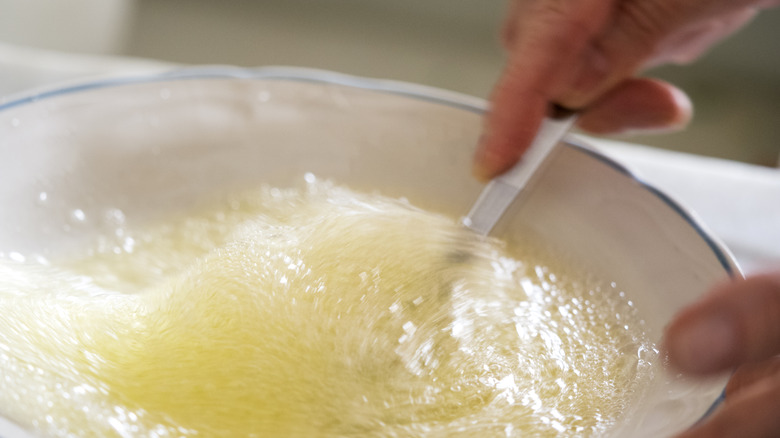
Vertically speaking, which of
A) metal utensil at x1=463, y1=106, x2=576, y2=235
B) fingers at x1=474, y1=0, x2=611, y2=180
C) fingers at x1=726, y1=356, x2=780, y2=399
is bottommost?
Answer: fingers at x1=726, y1=356, x2=780, y2=399

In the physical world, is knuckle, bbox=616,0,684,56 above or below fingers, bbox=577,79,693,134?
above

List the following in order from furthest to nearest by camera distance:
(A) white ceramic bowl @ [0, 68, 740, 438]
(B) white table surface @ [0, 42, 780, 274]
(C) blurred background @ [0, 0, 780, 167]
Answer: (C) blurred background @ [0, 0, 780, 167] → (B) white table surface @ [0, 42, 780, 274] → (A) white ceramic bowl @ [0, 68, 740, 438]

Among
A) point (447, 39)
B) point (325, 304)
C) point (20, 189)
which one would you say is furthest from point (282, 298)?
point (447, 39)

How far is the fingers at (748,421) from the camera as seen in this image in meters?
0.20

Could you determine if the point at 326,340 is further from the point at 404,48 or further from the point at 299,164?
the point at 404,48

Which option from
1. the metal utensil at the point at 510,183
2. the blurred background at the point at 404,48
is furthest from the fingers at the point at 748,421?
the blurred background at the point at 404,48

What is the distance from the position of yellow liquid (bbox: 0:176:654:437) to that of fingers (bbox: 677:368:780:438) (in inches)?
2.3

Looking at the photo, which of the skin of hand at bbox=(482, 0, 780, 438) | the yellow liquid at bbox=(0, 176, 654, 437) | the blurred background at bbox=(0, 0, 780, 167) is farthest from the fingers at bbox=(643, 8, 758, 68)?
the blurred background at bbox=(0, 0, 780, 167)

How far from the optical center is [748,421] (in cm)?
20

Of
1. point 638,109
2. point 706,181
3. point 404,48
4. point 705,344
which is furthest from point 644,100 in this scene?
point 404,48

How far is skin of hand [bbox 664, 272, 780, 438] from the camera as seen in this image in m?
0.20

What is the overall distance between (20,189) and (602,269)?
10.4 inches

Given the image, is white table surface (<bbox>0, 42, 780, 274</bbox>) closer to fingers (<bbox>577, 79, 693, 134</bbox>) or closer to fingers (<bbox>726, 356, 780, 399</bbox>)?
fingers (<bbox>577, 79, 693, 134</bbox>)

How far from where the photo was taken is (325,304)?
279 millimetres
